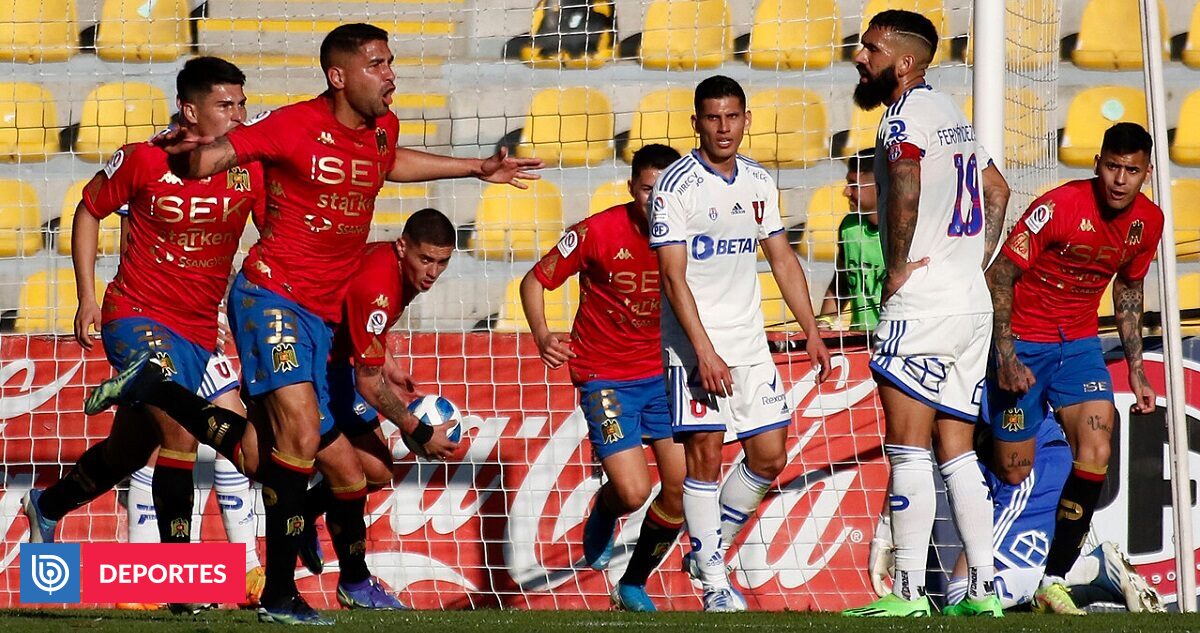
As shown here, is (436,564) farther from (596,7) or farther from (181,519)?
(596,7)

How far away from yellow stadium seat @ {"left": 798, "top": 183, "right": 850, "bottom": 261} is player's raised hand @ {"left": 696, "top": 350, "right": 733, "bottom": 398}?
3.59 meters

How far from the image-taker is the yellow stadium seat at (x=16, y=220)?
1010cm

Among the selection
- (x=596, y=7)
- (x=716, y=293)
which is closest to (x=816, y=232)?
(x=596, y=7)

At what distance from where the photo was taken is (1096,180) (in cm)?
627

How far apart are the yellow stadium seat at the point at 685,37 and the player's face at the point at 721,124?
416cm

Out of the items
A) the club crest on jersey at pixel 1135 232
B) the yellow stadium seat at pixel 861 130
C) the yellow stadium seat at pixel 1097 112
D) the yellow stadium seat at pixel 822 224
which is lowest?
the club crest on jersey at pixel 1135 232

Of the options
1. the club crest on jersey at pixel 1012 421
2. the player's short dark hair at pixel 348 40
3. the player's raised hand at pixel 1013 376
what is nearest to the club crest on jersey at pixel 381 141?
the player's short dark hair at pixel 348 40

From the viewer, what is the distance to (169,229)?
5.93 meters

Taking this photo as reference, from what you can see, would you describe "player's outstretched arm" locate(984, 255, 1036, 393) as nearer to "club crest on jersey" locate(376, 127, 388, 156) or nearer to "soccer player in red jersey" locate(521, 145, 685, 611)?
"soccer player in red jersey" locate(521, 145, 685, 611)

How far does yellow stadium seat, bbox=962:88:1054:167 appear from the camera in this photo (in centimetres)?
711

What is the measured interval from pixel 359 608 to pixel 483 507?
3.44 ft

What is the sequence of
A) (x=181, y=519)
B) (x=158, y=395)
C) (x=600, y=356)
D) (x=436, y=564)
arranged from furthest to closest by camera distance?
(x=436, y=564) < (x=600, y=356) < (x=181, y=519) < (x=158, y=395)

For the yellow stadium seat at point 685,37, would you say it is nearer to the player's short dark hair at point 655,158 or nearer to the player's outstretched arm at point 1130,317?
the player's short dark hair at point 655,158

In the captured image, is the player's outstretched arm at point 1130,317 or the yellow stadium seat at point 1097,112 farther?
the yellow stadium seat at point 1097,112
